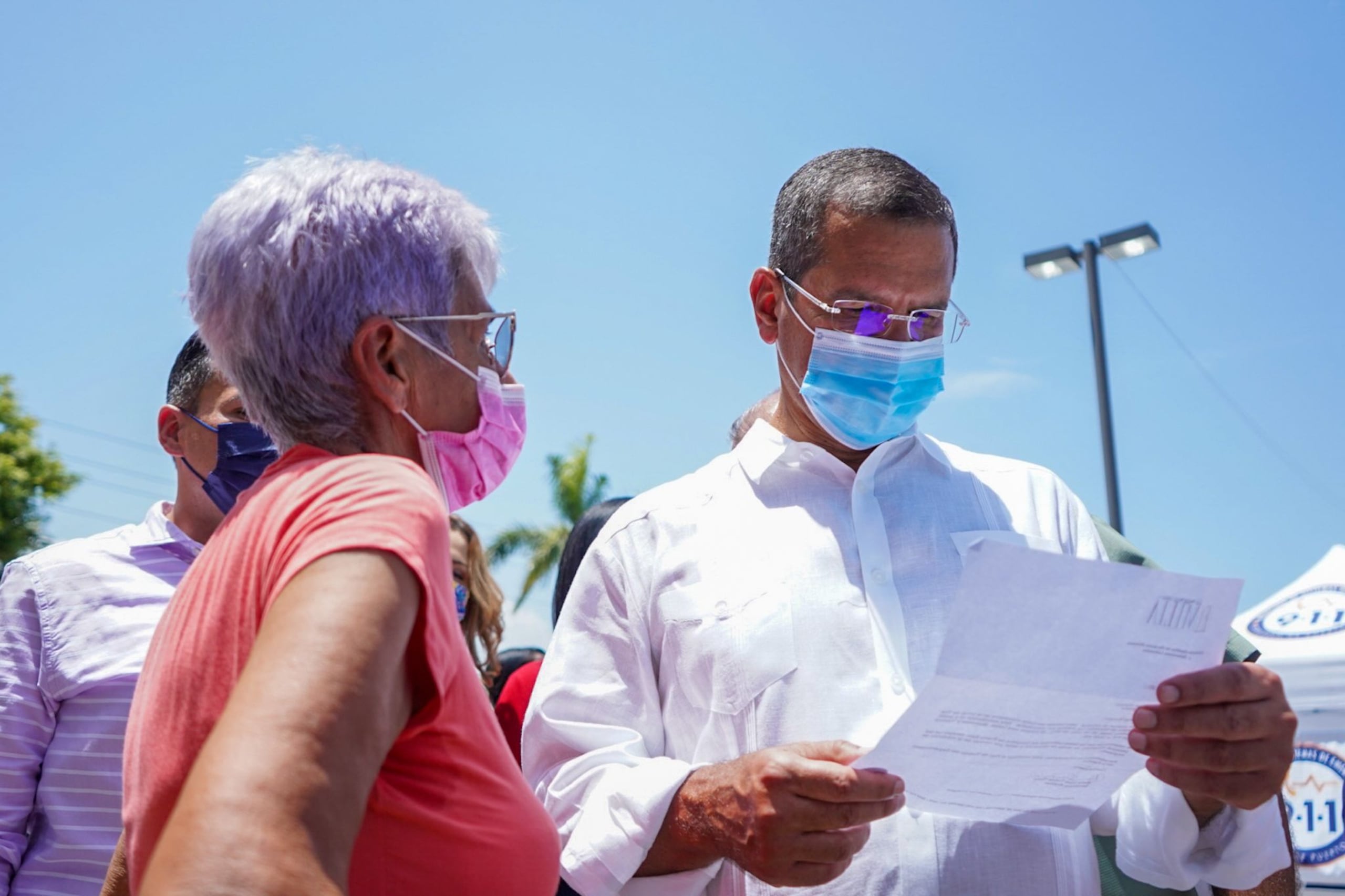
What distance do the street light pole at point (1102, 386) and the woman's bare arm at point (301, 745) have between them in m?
11.3

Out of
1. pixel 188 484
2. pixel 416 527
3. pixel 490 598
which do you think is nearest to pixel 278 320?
pixel 416 527

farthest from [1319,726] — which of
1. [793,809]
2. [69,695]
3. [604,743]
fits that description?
[69,695]

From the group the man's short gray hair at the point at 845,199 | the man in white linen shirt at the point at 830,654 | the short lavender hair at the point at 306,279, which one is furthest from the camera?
the man's short gray hair at the point at 845,199

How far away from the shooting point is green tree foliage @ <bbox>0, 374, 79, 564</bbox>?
1001 inches

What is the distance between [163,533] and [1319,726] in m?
7.36

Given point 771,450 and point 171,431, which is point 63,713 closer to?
point 171,431

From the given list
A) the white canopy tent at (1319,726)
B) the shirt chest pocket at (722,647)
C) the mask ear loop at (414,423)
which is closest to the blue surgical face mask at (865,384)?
the shirt chest pocket at (722,647)

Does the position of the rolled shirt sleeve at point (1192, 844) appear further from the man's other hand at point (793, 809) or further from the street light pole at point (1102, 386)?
the street light pole at point (1102, 386)

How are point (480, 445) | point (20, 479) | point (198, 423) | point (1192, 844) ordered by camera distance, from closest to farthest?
1. point (480, 445)
2. point (1192, 844)
3. point (198, 423)
4. point (20, 479)

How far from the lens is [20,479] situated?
25797 millimetres

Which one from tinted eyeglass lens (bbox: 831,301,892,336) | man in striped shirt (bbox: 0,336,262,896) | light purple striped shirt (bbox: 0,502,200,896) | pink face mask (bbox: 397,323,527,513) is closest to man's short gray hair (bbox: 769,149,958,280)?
tinted eyeglass lens (bbox: 831,301,892,336)

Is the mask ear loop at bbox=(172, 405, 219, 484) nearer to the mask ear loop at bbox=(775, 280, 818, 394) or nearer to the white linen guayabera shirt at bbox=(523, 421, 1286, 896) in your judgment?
the white linen guayabera shirt at bbox=(523, 421, 1286, 896)

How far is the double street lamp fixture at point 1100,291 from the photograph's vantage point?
11672 mm

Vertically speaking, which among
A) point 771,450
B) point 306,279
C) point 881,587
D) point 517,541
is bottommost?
point 517,541
